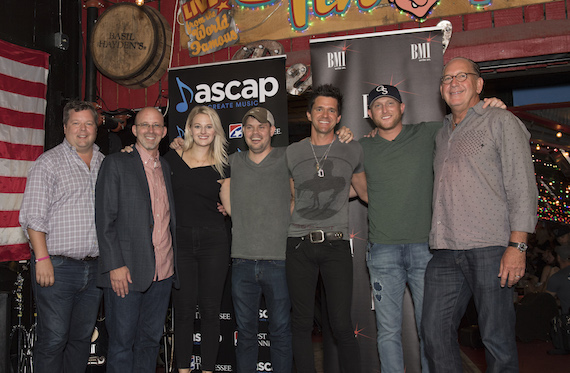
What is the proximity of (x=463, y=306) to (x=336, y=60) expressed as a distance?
2200mm

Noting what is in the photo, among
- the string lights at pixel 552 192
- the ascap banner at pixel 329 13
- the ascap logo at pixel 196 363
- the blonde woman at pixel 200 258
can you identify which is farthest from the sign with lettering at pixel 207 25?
the string lights at pixel 552 192

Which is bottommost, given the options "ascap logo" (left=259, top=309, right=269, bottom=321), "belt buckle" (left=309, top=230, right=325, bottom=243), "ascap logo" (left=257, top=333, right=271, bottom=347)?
"ascap logo" (left=257, top=333, right=271, bottom=347)

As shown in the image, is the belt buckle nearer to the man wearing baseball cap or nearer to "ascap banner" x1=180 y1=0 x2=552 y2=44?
the man wearing baseball cap

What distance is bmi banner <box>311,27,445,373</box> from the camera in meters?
3.62

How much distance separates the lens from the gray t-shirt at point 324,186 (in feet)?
9.76

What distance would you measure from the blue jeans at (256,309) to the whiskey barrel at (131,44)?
2724 millimetres

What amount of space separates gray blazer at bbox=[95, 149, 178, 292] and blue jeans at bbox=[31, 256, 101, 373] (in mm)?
165

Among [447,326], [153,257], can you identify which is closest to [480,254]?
[447,326]

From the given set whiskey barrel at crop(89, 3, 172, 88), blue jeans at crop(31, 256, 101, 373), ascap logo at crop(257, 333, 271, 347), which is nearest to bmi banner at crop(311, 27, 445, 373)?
ascap logo at crop(257, 333, 271, 347)

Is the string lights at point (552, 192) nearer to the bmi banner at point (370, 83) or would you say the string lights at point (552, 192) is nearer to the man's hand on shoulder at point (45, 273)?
the bmi banner at point (370, 83)

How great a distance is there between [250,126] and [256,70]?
109 cm

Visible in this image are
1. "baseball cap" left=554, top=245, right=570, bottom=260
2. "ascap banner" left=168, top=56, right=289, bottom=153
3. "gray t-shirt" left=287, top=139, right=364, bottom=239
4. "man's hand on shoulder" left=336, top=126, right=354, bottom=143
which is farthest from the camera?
"baseball cap" left=554, top=245, right=570, bottom=260

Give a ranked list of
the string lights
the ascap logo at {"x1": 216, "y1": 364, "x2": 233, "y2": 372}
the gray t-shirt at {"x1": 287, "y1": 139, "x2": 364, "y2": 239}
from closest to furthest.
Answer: the gray t-shirt at {"x1": 287, "y1": 139, "x2": 364, "y2": 239} → the ascap logo at {"x1": 216, "y1": 364, "x2": 233, "y2": 372} → the string lights

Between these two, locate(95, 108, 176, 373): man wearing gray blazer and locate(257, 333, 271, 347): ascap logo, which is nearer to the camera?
locate(95, 108, 176, 373): man wearing gray blazer
